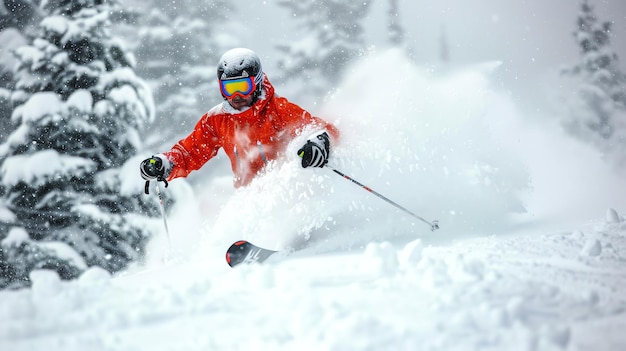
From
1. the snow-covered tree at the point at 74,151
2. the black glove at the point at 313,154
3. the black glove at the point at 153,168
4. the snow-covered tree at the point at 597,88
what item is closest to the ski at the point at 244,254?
the black glove at the point at 313,154

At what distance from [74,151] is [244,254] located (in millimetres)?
6711

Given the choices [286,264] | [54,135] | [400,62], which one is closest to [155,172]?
[286,264]

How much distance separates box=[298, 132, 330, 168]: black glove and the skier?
183 millimetres

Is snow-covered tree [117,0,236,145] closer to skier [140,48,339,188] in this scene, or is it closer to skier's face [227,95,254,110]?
skier [140,48,339,188]

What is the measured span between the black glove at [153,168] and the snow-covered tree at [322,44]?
472 inches

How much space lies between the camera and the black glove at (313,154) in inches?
167

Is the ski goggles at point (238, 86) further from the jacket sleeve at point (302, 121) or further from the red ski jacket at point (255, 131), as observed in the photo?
the jacket sleeve at point (302, 121)

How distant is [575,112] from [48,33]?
45.9 ft

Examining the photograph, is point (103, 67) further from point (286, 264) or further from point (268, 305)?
point (268, 305)

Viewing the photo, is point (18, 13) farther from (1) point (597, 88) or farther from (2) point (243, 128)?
(1) point (597, 88)

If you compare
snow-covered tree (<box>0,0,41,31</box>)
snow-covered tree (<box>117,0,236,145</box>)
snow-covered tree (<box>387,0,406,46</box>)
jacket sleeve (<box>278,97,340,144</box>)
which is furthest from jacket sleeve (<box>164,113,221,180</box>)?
→ snow-covered tree (<box>387,0,406,46</box>)

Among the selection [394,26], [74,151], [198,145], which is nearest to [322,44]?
→ [394,26]

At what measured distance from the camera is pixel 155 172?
462cm

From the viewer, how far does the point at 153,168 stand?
15.1ft
